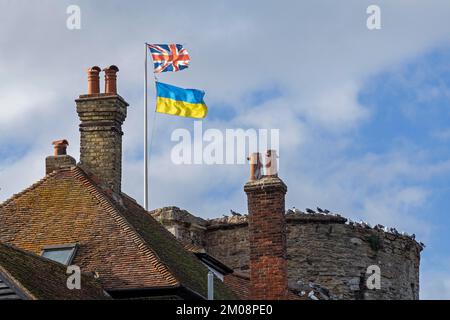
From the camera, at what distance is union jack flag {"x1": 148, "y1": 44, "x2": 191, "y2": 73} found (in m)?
40.6

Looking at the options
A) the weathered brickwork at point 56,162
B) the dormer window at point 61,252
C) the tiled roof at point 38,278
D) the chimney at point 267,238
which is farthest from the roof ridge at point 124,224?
the chimney at point 267,238

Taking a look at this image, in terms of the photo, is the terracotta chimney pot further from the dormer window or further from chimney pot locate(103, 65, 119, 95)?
the dormer window

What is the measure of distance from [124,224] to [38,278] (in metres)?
4.27

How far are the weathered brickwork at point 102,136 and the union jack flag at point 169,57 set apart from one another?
24.7ft

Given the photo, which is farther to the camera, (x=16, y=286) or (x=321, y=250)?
(x=321, y=250)

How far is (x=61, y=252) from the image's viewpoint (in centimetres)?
3017

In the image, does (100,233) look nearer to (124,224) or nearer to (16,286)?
(124,224)

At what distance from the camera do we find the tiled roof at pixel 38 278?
82.9 feet

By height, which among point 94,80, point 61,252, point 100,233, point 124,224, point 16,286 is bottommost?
point 16,286

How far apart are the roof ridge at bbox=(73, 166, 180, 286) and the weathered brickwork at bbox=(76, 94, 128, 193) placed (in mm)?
462

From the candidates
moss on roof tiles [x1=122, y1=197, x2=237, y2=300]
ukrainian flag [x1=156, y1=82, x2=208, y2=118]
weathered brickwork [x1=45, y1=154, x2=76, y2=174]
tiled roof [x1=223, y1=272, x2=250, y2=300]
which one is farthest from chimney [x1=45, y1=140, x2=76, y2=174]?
ukrainian flag [x1=156, y1=82, x2=208, y2=118]

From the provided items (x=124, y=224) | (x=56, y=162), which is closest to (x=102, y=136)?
(x=56, y=162)
